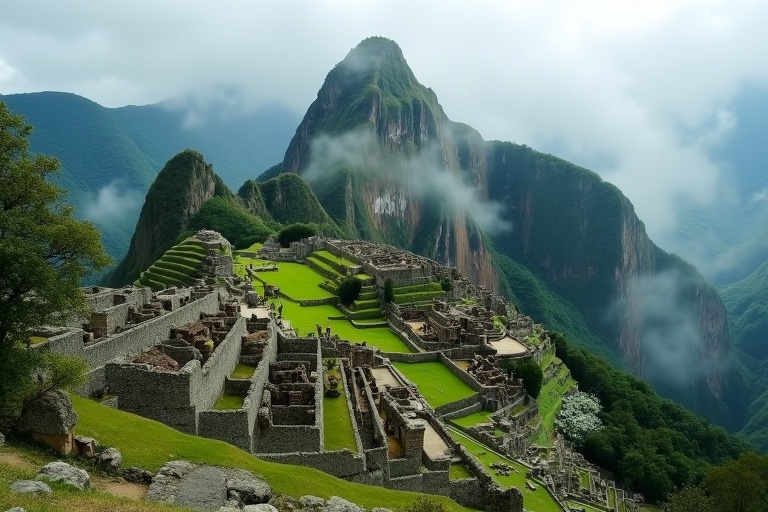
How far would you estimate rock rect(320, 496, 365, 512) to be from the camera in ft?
47.1

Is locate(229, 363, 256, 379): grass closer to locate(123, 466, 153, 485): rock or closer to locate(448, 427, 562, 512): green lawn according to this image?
locate(123, 466, 153, 485): rock

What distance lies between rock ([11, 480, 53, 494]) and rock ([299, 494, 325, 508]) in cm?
566

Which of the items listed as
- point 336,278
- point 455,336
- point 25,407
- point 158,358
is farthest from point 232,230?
point 25,407

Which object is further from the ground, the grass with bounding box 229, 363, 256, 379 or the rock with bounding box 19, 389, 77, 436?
the grass with bounding box 229, 363, 256, 379

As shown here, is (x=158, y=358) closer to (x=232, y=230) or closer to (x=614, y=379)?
(x=614, y=379)

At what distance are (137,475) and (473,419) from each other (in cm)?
2743

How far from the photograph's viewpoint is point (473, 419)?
37.8 meters

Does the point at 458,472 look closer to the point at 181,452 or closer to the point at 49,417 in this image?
Result: the point at 181,452

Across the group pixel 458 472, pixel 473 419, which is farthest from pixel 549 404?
pixel 458 472

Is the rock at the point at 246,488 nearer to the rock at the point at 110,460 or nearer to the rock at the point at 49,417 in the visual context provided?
the rock at the point at 110,460

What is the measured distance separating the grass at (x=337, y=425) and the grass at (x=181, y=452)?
2778mm

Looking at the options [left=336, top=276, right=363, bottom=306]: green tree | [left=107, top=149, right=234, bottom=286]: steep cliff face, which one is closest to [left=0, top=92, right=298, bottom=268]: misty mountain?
[left=107, top=149, right=234, bottom=286]: steep cliff face

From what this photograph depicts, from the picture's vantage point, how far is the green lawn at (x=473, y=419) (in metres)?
36.7

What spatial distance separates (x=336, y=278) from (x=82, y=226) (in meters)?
54.8
